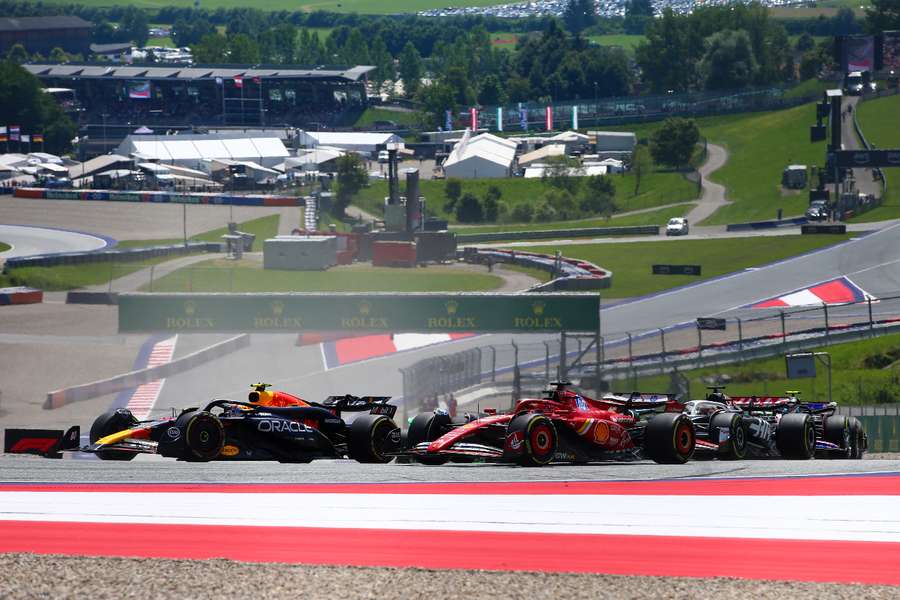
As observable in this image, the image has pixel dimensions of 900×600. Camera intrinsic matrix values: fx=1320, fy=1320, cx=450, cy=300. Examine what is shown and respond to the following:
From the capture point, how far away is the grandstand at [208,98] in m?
167

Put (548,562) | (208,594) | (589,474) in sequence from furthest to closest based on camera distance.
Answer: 1. (589,474)
2. (548,562)
3. (208,594)

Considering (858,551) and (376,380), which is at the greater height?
(858,551)

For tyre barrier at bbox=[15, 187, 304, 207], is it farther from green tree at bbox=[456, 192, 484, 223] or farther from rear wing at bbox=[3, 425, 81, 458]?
rear wing at bbox=[3, 425, 81, 458]

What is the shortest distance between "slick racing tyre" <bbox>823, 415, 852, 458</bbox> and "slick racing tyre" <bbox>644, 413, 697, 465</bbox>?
12.2 feet

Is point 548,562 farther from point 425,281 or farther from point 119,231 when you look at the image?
point 119,231

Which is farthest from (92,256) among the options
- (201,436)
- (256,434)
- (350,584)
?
(350,584)

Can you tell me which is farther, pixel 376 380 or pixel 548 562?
pixel 376 380

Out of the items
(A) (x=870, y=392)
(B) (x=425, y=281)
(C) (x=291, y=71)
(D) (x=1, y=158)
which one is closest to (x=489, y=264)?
(B) (x=425, y=281)

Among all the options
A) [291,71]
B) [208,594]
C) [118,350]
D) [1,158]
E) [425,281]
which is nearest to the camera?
[208,594]

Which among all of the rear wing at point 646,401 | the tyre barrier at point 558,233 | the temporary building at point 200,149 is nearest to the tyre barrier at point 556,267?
the tyre barrier at point 558,233

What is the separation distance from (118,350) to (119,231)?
44089 millimetres

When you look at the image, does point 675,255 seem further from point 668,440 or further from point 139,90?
point 139,90

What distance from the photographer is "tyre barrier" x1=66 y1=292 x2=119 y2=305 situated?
60312 mm

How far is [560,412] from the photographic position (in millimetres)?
19312
